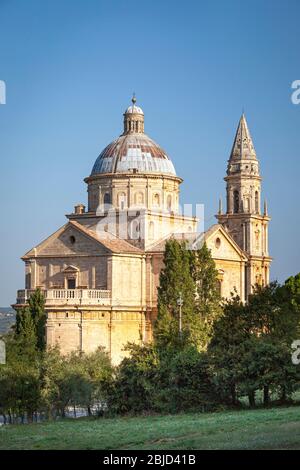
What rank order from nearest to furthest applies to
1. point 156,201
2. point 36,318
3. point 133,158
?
point 36,318, point 156,201, point 133,158

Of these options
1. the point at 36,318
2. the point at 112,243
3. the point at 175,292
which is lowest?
the point at 36,318

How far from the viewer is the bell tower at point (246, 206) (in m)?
80.8

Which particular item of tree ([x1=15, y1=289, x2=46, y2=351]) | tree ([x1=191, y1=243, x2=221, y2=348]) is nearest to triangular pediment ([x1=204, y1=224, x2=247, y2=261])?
tree ([x1=191, y1=243, x2=221, y2=348])

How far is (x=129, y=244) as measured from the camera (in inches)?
2872

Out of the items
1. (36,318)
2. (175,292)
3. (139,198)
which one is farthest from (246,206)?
(36,318)

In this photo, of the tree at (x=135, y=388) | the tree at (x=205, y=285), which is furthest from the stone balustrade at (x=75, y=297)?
the tree at (x=135, y=388)

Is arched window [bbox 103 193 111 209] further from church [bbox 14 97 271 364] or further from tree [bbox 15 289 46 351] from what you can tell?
tree [bbox 15 289 46 351]

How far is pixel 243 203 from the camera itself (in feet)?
267

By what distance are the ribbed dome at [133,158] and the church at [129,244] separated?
0.06m

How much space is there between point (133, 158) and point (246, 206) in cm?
947

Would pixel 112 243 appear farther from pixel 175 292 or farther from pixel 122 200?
pixel 175 292

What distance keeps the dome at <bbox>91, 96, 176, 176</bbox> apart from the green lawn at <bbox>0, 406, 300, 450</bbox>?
3377 cm

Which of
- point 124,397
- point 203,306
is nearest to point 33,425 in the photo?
point 124,397
